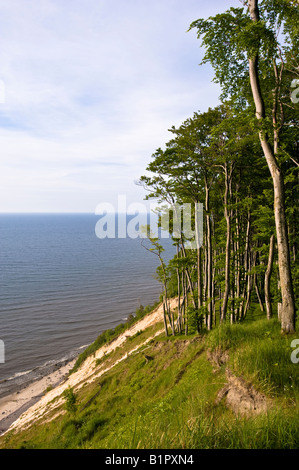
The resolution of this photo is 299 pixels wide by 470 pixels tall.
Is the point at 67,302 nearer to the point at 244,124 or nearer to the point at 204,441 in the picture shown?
the point at 244,124

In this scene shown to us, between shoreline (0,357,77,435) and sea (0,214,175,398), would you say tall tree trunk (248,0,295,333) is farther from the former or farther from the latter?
sea (0,214,175,398)

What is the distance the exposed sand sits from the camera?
22.3 meters

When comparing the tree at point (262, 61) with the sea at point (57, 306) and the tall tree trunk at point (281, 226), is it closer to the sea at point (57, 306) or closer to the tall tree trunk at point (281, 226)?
the tall tree trunk at point (281, 226)

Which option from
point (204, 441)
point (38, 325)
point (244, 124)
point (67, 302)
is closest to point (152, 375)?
point (204, 441)

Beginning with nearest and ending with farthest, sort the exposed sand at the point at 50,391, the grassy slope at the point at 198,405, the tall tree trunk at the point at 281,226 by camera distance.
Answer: the grassy slope at the point at 198,405, the tall tree trunk at the point at 281,226, the exposed sand at the point at 50,391

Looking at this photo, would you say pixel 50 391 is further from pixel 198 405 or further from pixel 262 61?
pixel 262 61

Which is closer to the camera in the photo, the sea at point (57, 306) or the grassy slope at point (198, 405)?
the grassy slope at point (198, 405)

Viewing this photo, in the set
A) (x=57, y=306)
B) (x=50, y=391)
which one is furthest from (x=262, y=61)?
(x=57, y=306)

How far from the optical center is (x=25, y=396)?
87.4 ft

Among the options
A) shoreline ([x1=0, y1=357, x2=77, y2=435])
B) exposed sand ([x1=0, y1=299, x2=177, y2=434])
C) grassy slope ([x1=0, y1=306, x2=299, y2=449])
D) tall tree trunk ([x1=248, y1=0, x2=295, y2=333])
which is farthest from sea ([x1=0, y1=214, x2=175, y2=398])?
tall tree trunk ([x1=248, y1=0, x2=295, y2=333])

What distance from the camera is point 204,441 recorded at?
3.04 meters

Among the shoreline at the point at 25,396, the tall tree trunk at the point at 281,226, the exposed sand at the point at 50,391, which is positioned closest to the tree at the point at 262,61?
the tall tree trunk at the point at 281,226

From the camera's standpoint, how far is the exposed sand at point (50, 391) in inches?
877
